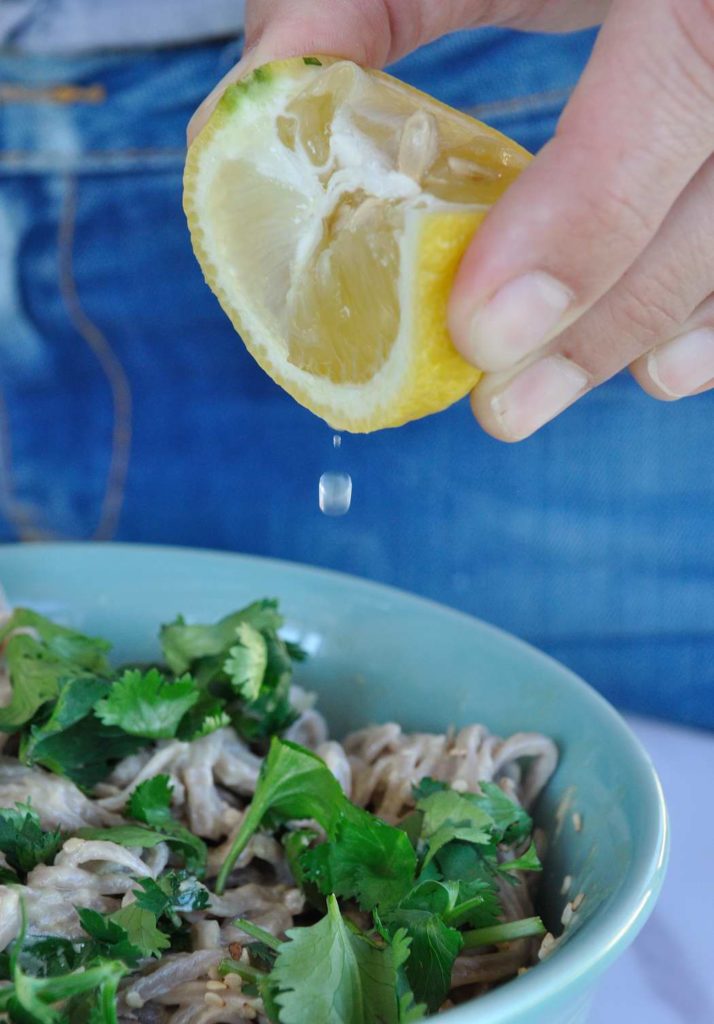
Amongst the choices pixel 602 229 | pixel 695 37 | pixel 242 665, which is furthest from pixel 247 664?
pixel 695 37

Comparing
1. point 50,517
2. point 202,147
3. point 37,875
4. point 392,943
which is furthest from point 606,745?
point 50,517

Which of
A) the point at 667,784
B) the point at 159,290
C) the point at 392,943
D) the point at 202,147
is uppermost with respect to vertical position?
the point at 202,147

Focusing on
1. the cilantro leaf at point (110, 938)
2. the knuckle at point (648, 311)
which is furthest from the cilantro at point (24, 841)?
the knuckle at point (648, 311)

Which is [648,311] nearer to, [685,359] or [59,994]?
[685,359]

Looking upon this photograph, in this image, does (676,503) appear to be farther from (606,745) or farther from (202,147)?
(202,147)

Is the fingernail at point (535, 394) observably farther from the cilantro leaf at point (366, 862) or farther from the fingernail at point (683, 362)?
the cilantro leaf at point (366, 862)

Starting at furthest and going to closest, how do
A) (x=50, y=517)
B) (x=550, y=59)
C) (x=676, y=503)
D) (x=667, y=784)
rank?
(x=50, y=517)
(x=676, y=503)
(x=550, y=59)
(x=667, y=784)

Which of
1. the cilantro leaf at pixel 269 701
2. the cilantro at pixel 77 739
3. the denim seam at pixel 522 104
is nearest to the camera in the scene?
the cilantro at pixel 77 739
